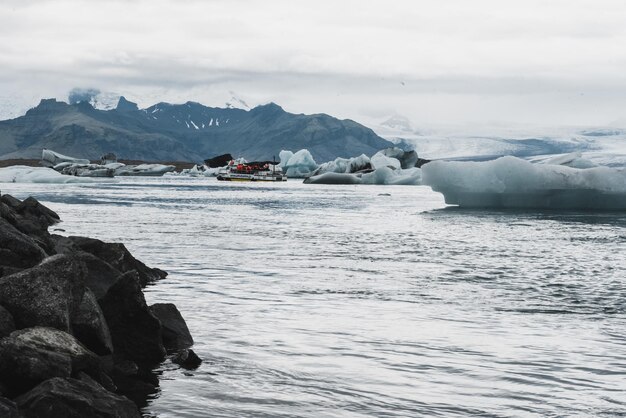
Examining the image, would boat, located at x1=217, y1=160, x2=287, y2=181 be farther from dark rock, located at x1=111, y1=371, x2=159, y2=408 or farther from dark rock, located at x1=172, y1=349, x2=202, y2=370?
dark rock, located at x1=111, y1=371, x2=159, y2=408

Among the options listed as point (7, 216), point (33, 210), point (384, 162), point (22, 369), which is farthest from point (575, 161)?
point (384, 162)

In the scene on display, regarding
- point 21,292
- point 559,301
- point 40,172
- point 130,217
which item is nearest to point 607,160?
point 40,172

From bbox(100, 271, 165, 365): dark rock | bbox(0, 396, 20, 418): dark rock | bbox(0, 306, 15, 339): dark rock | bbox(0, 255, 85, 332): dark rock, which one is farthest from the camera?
bbox(100, 271, 165, 365): dark rock

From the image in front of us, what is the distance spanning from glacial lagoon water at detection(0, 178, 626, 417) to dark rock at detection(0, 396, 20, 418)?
2085 mm

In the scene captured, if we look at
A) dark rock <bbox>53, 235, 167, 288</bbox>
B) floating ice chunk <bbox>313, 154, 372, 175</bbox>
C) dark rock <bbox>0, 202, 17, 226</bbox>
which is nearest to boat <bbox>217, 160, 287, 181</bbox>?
floating ice chunk <bbox>313, 154, 372, 175</bbox>

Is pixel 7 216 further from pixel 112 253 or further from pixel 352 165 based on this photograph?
pixel 352 165

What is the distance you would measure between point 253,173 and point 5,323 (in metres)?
140

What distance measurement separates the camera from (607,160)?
13962 cm

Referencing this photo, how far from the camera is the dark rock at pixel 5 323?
28.8ft

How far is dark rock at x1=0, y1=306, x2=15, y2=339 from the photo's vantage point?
28.8 ft

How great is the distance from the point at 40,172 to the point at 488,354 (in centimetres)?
10479

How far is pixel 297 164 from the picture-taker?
153 m

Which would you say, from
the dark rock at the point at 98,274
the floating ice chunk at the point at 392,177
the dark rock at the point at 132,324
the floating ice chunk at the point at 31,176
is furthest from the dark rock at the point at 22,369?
the floating ice chunk at the point at 392,177

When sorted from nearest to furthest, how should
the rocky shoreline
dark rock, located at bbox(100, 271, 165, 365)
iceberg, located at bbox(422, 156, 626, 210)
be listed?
the rocky shoreline → dark rock, located at bbox(100, 271, 165, 365) → iceberg, located at bbox(422, 156, 626, 210)
